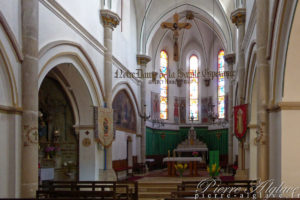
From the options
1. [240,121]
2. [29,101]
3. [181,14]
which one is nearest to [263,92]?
[240,121]

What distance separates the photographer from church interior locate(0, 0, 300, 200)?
8242 millimetres

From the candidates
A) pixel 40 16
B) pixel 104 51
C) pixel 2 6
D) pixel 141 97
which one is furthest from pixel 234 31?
pixel 2 6

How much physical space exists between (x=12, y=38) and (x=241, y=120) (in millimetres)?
8245

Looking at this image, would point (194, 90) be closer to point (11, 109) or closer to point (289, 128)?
point (289, 128)

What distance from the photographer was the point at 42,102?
14242 mm

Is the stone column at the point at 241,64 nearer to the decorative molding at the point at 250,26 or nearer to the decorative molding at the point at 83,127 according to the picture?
the decorative molding at the point at 250,26

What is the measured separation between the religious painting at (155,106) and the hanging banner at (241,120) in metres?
11.5

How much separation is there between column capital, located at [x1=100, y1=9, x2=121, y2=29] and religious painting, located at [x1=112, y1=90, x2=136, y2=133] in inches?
135

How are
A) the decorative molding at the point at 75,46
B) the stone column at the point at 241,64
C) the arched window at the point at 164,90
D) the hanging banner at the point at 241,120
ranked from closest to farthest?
the decorative molding at the point at 75,46 → the hanging banner at the point at 241,120 → the stone column at the point at 241,64 → the arched window at the point at 164,90

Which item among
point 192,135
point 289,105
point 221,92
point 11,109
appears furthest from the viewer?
point 221,92

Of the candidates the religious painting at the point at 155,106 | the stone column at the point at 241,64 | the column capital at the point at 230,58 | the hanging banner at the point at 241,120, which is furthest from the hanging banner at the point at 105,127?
the religious painting at the point at 155,106

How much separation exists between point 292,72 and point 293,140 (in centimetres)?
132

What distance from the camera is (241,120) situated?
13578 mm

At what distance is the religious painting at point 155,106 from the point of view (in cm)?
2536
